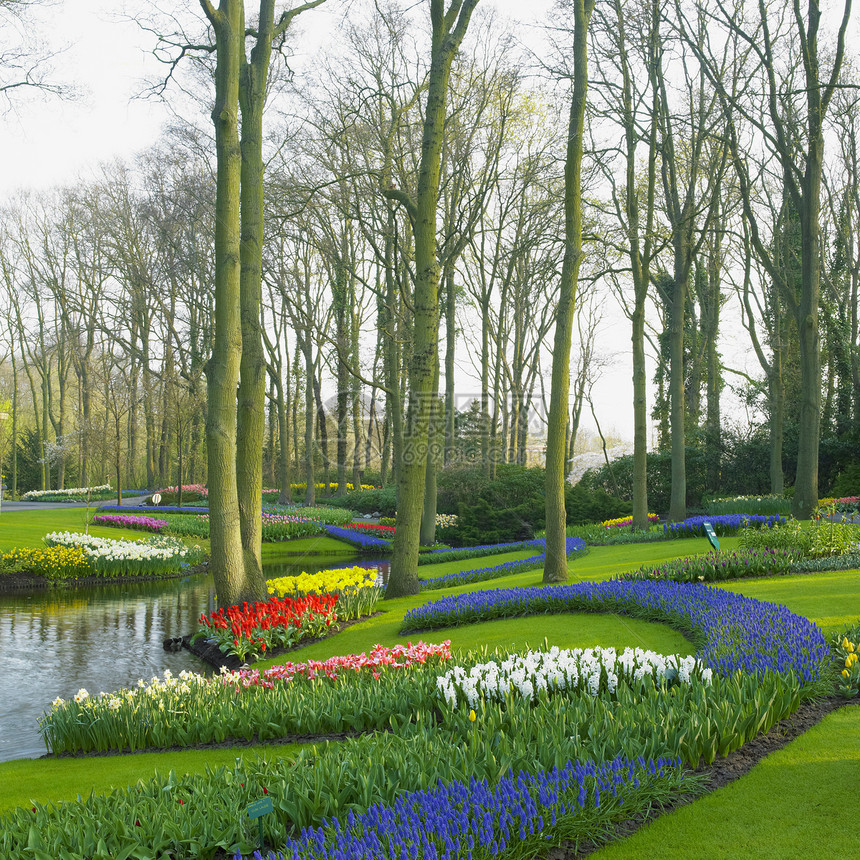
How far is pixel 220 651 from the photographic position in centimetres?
913

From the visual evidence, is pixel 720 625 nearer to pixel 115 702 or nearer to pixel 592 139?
pixel 115 702

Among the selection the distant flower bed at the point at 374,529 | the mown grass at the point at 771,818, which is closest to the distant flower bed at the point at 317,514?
the distant flower bed at the point at 374,529

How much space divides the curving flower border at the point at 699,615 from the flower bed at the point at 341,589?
161cm

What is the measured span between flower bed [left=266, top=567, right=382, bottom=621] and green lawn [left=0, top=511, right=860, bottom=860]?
54 centimetres

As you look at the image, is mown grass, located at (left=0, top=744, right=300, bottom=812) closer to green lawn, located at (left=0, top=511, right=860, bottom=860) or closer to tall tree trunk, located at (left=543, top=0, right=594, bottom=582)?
green lawn, located at (left=0, top=511, right=860, bottom=860)

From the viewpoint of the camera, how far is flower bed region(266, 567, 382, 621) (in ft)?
34.3

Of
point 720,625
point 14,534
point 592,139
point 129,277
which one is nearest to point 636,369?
point 592,139

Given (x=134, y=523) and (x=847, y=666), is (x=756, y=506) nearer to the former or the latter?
(x=847, y=666)

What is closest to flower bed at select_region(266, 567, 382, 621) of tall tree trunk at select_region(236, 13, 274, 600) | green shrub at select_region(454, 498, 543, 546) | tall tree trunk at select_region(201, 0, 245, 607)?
tall tree trunk at select_region(236, 13, 274, 600)

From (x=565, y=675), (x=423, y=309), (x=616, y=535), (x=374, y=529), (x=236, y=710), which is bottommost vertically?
(x=374, y=529)

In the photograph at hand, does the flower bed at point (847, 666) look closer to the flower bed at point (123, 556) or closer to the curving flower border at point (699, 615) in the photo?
the curving flower border at point (699, 615)

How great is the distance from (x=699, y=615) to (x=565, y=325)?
540 cm

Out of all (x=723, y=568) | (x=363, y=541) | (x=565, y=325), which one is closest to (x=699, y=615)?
(x=723, y=568)

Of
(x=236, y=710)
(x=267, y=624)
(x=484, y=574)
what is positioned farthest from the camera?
(x=484, y=574)
